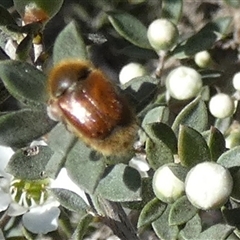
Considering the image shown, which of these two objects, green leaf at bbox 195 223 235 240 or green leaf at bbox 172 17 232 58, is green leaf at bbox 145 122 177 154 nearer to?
green leaf at bbox 195 223 235 240

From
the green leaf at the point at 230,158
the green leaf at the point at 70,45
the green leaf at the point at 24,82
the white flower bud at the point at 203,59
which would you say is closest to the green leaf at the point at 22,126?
the green leaf at the point at 24,82

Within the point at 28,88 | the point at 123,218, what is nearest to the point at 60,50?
the point at 28,88

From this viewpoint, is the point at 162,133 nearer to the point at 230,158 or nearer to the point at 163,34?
the point at 230,158

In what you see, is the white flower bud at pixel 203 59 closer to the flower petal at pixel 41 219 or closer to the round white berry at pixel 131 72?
the round white berry at pixel 131 72

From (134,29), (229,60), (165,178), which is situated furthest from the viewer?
(229,60)

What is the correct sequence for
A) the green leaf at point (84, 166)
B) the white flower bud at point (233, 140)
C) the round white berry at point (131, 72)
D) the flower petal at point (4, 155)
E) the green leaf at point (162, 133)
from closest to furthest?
the green leaf at point (84, 166) < the green leaf at point (162, 133) < the flower petal at point (4, 155) < the white flower bud at point (233, 140) < the round white berry at point (131, 72)

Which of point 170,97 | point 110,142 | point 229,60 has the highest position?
point 110,142

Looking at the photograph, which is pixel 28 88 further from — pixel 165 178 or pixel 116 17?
pixel 116 17
